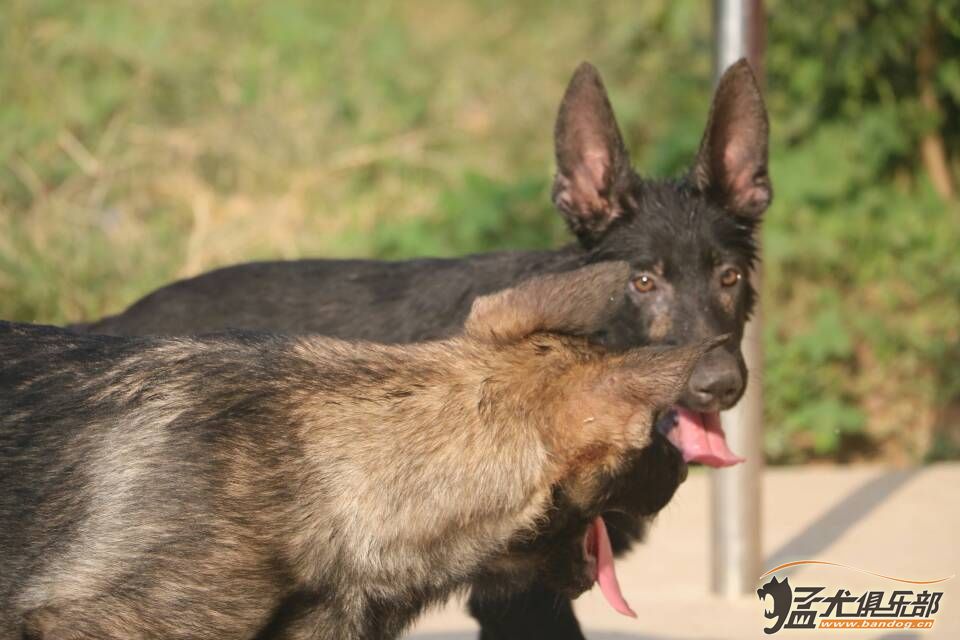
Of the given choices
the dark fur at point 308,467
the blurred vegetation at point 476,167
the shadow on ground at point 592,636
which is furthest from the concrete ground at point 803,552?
the dark fur at point 308,467

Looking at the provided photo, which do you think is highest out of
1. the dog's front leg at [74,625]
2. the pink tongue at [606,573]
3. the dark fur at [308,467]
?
the dark fur at [308,467]

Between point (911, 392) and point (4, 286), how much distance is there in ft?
19.9

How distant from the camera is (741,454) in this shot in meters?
5.66

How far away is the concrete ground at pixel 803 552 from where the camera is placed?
17.7ft

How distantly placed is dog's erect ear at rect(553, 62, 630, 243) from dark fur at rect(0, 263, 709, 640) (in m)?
1.70


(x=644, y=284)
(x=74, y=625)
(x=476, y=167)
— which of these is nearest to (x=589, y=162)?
(x=644, y=284)

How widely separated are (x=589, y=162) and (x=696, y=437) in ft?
3.87

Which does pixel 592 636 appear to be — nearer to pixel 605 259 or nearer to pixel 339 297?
pixel 605 259

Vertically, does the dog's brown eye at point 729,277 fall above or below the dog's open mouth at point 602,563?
above

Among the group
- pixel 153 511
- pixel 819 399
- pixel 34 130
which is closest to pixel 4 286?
pixel 34 130

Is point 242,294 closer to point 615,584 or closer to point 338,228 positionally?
point 615,584

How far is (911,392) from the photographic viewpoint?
9305 millimetres

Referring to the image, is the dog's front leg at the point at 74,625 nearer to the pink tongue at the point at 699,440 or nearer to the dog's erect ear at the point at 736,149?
the pink tongue at the point at 699,440

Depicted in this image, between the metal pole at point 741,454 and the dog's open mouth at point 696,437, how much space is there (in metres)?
0.55
